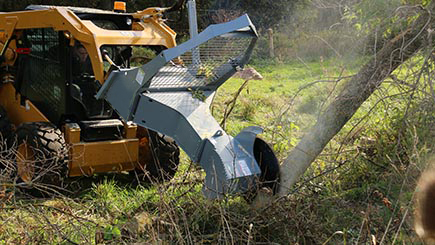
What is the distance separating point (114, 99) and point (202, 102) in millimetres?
862

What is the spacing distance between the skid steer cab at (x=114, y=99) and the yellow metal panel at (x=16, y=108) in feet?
0.04

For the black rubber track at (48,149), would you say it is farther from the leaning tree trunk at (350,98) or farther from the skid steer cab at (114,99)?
the leaning tree trunk at (350,98)

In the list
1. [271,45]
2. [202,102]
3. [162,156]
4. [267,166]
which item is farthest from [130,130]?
[271,45]

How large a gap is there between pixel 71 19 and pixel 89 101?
913 mm

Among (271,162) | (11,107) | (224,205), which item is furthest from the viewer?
(11,107)

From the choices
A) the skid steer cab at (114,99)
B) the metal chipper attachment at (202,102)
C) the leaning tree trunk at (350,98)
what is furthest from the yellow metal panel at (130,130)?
the leaning tree trunk at (350,98)

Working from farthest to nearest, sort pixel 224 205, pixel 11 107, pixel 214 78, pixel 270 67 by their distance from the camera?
1. pixel 270 67
2. pixel 11 107
3. pixel 214 78
4. pixel 224 205

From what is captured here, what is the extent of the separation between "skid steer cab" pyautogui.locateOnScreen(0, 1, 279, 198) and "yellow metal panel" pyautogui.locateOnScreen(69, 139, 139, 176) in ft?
0.04

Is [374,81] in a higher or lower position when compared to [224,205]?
higher

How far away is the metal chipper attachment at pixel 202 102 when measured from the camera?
466 centimetres

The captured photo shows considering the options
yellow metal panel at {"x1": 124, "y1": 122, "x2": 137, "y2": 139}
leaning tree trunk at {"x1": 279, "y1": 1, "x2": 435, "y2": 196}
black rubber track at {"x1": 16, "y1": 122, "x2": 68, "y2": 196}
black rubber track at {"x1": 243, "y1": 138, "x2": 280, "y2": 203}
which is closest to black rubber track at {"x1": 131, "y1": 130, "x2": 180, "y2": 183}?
yellow metal panel at {"x1": 124, "y1": 122, "x2": 137, "y2": 139}

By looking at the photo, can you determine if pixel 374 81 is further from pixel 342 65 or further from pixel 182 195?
pixel 182 195

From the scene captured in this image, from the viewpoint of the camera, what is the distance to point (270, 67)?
1806cm

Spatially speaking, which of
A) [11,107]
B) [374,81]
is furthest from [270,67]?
[374,81]
